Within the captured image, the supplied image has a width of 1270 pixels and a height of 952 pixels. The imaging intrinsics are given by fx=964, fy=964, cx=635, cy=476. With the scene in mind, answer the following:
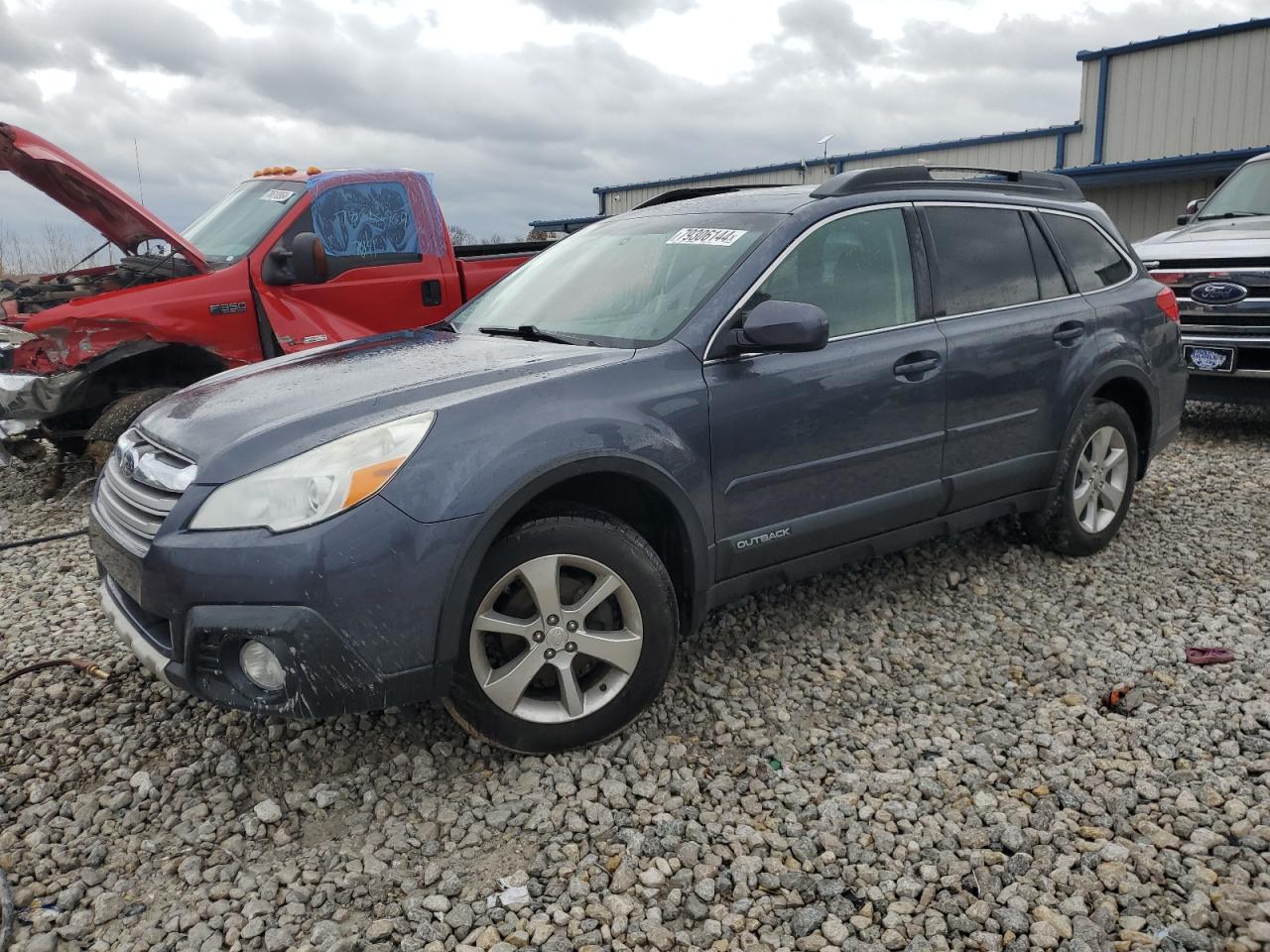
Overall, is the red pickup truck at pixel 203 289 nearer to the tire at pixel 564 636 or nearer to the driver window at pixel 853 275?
the driver window at pixel 853 275

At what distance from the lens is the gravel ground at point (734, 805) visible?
2.35 meters

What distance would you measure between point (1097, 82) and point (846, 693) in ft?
55.3

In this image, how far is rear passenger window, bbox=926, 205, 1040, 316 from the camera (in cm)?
392

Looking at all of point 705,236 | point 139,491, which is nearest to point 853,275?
point 705,236

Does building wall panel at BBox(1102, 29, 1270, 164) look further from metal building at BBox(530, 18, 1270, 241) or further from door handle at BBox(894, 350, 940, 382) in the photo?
door handle at BBox(894, 350, 940, 382)

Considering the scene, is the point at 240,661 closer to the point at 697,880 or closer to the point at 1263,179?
the point at 697,880

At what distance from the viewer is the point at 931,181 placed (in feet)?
13.3

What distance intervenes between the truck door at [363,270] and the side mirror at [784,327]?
145 inches

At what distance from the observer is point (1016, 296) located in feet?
13.6

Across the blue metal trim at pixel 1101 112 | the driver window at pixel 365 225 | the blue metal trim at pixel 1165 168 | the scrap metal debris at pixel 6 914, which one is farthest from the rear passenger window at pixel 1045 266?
the blue metal trim at pixel 1101 112

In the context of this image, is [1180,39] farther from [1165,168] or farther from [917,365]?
[917,365]

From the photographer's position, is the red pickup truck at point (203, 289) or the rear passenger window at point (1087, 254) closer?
the rear passenger window at point (1087, 254)

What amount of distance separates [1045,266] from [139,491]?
12.3 feet

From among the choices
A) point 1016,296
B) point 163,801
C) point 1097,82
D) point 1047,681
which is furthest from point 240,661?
point 1097,82
